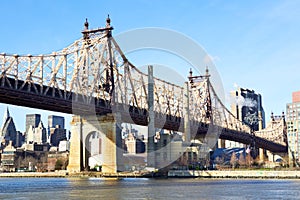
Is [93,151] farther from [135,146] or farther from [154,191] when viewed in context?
[154,191]

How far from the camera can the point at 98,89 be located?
215ft

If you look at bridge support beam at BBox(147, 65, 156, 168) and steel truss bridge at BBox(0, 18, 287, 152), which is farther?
bridge support beam at BBox(147, 65, 156, 168)

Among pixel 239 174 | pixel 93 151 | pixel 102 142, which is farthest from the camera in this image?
pixel 93 151

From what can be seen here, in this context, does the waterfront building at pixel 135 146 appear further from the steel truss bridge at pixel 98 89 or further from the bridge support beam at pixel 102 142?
the bridge support beam at pixel 102 142

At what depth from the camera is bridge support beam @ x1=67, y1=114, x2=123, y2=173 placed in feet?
216

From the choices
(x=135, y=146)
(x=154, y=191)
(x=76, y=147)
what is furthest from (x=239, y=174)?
(x=135, y=146)

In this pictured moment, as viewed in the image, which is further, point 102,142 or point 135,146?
point 135,146

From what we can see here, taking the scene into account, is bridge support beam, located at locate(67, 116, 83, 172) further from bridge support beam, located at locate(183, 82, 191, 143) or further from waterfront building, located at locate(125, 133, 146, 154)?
Result: waterfront building, located at locate(125, 133, 146, 154)

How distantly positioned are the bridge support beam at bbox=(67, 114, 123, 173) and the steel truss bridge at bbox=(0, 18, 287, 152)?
84.9 inches

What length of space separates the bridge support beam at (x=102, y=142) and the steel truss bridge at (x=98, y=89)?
7.07 ft

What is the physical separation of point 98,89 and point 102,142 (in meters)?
7.89

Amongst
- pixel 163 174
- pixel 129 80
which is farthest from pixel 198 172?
pixel 129 80

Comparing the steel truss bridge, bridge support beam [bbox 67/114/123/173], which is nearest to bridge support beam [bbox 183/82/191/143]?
the steel truss bridge

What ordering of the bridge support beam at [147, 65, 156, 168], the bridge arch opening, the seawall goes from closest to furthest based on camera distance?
the seawall → the bridge arch opening → the bridge support beam at [147, 65, 156, 168]
